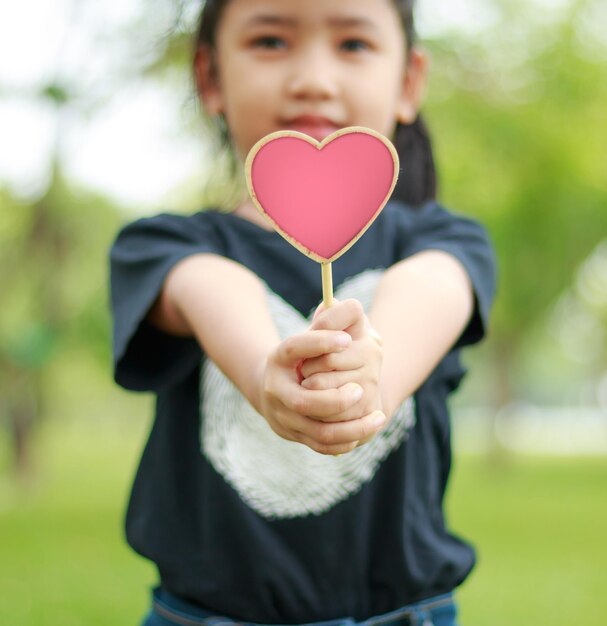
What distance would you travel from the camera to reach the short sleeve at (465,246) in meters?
1.40

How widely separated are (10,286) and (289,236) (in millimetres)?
6770

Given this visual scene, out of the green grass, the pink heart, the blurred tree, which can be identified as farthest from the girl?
the blurred tree

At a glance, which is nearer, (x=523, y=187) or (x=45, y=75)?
(x=45, y=75)

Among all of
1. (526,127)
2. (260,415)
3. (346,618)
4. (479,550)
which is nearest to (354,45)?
(260,415)

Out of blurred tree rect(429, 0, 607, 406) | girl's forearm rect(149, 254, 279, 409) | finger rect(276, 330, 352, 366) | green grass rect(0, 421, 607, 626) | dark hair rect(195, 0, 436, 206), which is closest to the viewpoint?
finger rect(276, 330, 352, 366)

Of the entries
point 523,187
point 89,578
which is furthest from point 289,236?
point 523,187

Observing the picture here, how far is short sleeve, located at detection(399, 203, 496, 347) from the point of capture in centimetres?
140

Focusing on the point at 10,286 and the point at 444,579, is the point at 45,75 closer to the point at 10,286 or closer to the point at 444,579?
the point at 10,286

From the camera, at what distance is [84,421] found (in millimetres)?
45031

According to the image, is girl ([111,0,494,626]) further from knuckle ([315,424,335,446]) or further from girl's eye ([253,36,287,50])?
knuckle ([315,424,335,446])

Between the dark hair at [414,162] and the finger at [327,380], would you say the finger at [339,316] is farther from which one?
the dark hair at [414,162]

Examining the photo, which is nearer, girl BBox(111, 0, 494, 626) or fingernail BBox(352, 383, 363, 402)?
fingernail BBox(352, 383, 363, 402)

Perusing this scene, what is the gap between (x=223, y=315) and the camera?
1198 millimetres

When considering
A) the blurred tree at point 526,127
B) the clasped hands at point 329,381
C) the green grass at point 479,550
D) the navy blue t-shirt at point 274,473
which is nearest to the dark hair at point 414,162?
the navy blue t-shirt at point 274,473
